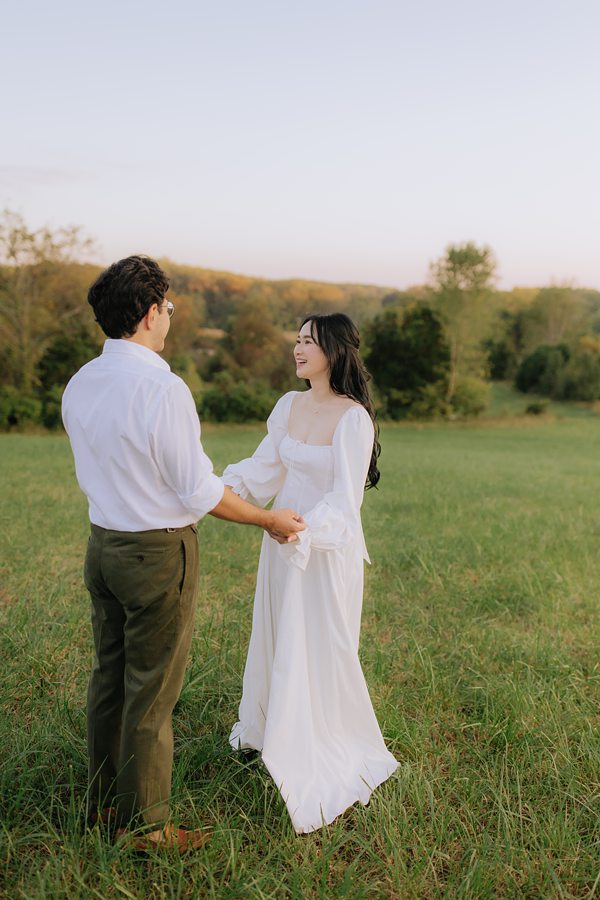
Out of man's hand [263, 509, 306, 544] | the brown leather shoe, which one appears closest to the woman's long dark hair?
man's hand [263, 509, 306, 544]

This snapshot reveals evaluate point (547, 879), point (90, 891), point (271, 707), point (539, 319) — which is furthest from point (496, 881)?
point (539, 319)

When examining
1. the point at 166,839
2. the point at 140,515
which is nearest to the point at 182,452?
the point at 140,515

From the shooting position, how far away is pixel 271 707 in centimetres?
321

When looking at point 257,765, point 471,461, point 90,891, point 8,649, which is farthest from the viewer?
point 471,461

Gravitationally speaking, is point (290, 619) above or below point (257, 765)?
above

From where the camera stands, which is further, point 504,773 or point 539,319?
point 539,319

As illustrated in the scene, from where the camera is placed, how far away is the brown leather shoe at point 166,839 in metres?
2.74

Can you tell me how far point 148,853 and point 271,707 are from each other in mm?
765

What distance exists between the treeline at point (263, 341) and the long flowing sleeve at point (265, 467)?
18.5 m

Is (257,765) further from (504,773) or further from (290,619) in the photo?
(504,773)

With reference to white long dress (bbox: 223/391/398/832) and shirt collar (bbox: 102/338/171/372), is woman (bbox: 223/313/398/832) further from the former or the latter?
shirt collar (bbox: 102/338/171/372)

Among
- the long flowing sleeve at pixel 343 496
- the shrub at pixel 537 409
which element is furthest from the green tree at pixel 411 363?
the long flowing sleeve at pixel 343 496

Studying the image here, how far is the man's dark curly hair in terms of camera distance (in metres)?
2.49

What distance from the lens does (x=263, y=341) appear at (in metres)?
40.2
